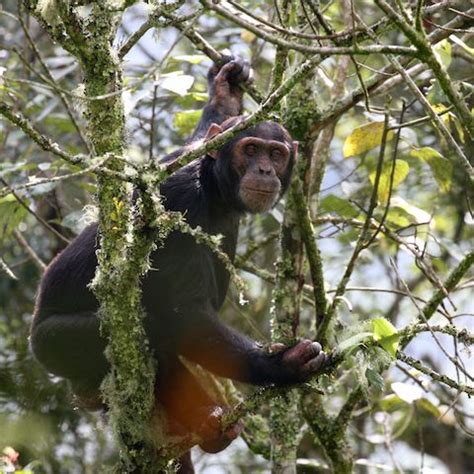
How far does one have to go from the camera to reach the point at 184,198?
269 inches

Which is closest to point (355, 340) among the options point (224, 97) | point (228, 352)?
point (228, 352)

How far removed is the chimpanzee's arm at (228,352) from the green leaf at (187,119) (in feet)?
7.06

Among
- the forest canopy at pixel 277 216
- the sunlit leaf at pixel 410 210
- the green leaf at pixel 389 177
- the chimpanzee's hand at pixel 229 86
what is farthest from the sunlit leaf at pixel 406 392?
the chimpanzee's hand at pixel 229 86

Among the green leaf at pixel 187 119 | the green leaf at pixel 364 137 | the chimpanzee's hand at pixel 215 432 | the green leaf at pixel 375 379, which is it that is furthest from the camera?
the green leaf at pixel 187 119

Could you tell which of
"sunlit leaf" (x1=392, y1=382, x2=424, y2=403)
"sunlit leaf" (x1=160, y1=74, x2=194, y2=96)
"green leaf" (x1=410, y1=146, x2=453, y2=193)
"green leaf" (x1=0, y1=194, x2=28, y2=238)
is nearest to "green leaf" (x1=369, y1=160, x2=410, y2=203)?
"green leaf" (x1=410, y1=146, x2=453, y2=193)

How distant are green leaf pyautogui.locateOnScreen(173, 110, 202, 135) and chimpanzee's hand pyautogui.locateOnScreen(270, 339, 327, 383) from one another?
2.81 metres

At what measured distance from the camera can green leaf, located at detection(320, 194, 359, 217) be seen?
7.52 metres

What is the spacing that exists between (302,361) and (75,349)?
69.9 inches

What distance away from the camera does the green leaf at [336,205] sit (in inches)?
296

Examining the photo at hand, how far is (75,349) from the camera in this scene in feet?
21.6

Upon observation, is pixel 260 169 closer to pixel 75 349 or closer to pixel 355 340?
pixel 75 349

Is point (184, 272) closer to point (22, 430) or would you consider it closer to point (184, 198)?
point (184, 198)

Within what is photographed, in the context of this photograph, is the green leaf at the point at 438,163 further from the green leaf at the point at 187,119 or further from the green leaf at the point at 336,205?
the green leaf at the point at 187,119

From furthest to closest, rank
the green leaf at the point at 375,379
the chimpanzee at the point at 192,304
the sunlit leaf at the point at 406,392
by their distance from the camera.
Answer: the sunlit leaf at the point at 406,392 → the chimpanzee at the point at 192,304 → the green leaf at the point at 375,379
